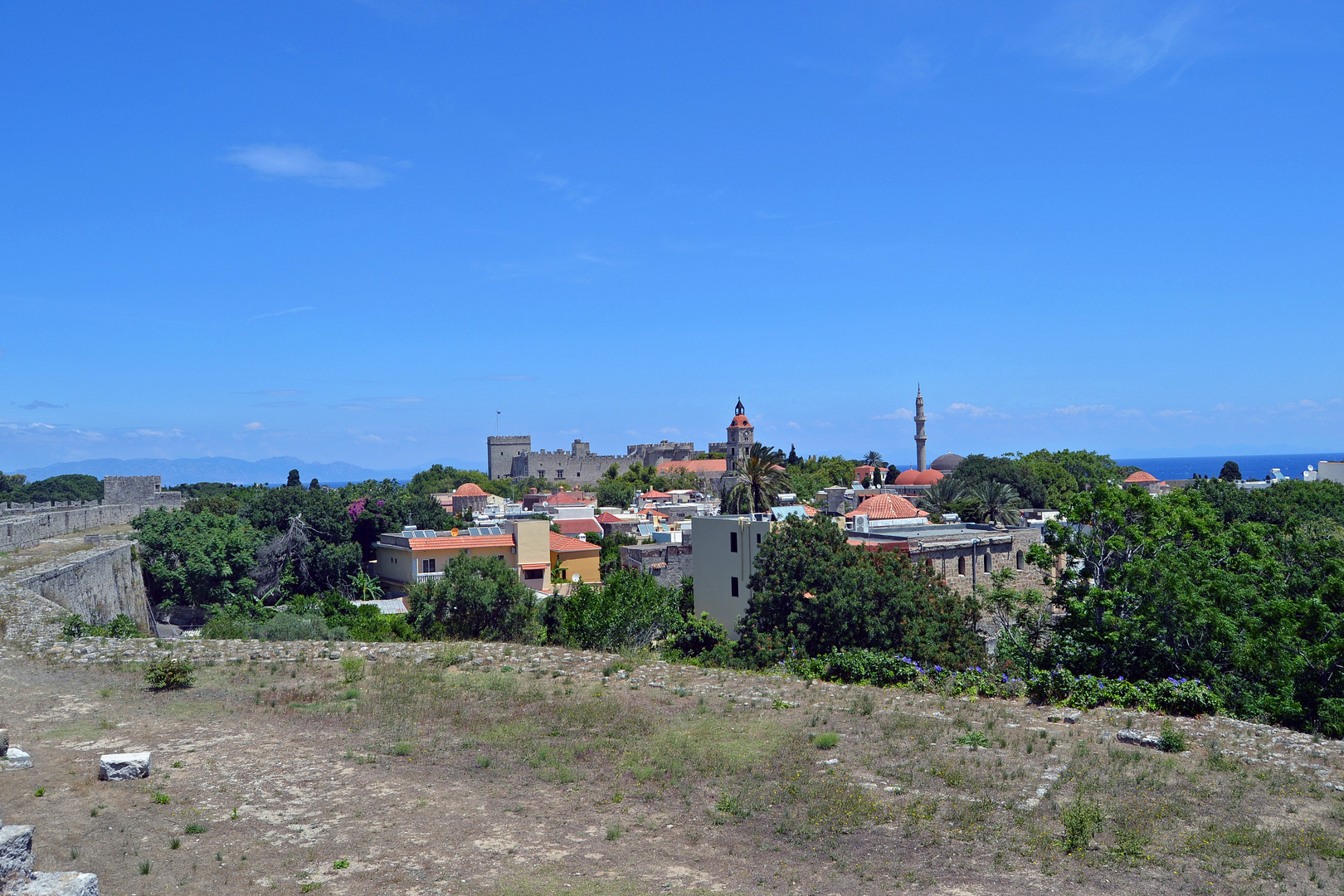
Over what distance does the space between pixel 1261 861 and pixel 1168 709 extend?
592 cm

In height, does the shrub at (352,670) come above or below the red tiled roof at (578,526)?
below

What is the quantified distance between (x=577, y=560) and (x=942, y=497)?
29476 mm

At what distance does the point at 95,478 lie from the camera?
102 meters

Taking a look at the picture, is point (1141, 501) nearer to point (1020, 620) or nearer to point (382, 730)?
point (1020, 620)

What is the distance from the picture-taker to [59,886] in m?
5.18

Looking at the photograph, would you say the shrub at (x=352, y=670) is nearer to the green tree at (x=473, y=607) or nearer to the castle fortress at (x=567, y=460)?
the green tree at (x=473, y=607)

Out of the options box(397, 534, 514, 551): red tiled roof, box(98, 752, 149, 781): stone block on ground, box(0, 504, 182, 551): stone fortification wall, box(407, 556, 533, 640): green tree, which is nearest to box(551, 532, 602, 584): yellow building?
box(397, 534, 514, 551): red tiled roof

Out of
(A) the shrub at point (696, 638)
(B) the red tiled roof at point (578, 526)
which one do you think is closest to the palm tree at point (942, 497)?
(B) the red tiled roof at point (578, 526)

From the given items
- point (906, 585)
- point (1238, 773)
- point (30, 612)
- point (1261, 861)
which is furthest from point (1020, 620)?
point (30, 612)

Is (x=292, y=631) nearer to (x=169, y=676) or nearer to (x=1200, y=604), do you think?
(x=169, y=676)

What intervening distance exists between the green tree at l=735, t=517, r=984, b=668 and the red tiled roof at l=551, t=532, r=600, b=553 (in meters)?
20.0

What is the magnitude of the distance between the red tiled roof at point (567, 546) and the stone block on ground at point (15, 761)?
111 feet

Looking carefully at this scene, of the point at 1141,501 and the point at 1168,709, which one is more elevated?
the point at 1141,501

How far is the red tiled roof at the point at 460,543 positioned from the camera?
4088 cm
